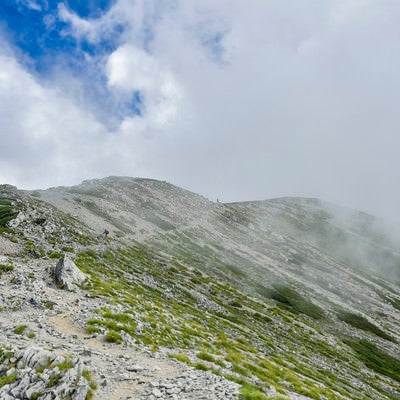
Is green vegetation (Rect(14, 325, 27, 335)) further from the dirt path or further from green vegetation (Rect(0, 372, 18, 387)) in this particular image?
green vegetation (Rect(0, 372, 18, 387))

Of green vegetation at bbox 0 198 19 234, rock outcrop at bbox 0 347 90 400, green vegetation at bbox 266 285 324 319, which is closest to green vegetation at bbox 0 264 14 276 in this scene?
rock outcrop at bbox 0 347 90 400

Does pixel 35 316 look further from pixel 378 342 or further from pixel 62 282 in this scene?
pixel 378 342

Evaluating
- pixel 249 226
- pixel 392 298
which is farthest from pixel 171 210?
pixel 392 298

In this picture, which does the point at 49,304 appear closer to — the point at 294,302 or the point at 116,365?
the point at 116,365

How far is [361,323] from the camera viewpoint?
100 m

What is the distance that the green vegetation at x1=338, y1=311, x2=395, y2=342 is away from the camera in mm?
97312

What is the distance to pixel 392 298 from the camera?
149m

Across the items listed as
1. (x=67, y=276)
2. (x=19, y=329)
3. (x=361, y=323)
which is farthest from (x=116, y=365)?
(x=361, y=323)

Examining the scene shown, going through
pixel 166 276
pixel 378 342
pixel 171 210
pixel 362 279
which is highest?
pixel 171 210

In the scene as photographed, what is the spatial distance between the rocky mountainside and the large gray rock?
16 cm

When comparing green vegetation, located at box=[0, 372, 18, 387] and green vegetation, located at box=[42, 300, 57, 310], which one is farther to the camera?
green vegetation, located at box=[42, 300, 57, 310]

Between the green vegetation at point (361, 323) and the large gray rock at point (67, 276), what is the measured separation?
3460 inches

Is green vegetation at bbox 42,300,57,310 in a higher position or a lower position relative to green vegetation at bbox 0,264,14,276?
lower

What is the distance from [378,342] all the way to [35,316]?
307 feet
